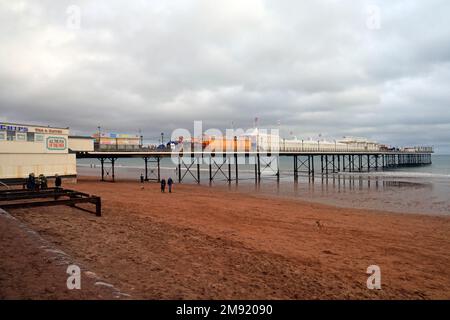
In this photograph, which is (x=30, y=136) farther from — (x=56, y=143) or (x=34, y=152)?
(x=56, y=143)

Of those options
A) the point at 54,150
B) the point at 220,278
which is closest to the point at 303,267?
the point at 220,278

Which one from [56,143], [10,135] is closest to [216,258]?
[10,135]

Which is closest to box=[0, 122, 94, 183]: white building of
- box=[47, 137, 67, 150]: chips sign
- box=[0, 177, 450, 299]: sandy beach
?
box=[47, 137, 67, 150]: chips sign

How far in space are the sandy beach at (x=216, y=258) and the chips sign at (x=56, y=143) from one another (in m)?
18.8

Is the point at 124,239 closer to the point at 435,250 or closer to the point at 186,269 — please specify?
the point at 186,269

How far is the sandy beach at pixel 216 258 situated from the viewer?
16.8 ft

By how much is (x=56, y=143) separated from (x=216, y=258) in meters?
26.8

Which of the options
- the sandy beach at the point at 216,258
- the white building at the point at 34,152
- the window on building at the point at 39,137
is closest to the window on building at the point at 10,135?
the white building at the point at 34,152

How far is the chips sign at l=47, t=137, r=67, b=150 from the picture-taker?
28125 millimetres

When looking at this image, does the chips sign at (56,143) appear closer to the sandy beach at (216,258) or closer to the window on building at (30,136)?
the window on building at (30,136)

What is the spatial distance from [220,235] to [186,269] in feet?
13.1

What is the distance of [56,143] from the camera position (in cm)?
2864
